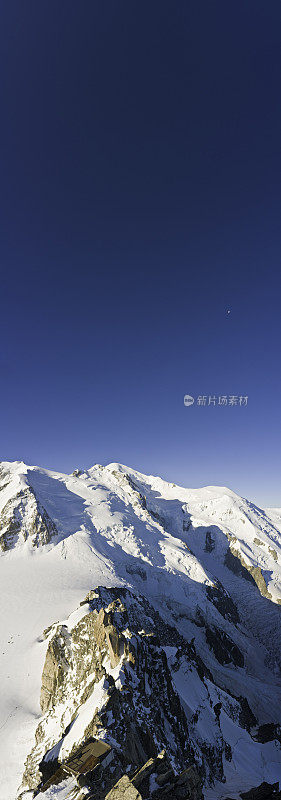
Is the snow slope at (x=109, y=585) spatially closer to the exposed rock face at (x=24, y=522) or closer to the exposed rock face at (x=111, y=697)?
the exposed rock face at (x=24, y=522)

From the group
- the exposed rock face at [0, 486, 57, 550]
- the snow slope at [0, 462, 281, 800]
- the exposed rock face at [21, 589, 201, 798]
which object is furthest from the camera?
the exposed rock face at [0, 486, 57, 550]

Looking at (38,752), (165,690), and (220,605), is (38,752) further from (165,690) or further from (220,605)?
(220,605)

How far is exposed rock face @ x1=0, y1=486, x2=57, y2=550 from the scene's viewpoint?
5709 inches

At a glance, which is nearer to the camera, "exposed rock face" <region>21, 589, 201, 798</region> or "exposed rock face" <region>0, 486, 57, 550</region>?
"exposed rock face" <region>21, 589, 201, 798</region>

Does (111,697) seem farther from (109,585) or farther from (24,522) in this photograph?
(24,522)

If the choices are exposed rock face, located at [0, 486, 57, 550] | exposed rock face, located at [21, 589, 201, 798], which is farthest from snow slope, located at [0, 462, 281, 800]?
exposed rock face, located at [21, 589, 201, 798]

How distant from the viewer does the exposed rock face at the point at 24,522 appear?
145 meters

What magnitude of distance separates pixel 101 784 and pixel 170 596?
146 m

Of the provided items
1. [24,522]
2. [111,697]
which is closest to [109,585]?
[24,522]

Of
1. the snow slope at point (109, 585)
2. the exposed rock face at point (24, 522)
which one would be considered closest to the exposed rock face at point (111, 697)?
the snow slope at point (109, 585)

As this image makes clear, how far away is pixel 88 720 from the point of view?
30406mm

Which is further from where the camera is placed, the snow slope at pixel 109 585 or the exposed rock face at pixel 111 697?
the snow slope at pixel 109 585

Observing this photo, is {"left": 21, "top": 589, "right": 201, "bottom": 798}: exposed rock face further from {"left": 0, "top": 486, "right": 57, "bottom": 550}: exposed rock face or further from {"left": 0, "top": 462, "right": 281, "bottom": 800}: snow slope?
{"left": 0, "top": 486, "right": 57, "bottom": 550}: exposed rock face

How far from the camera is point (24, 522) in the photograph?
151625mm
